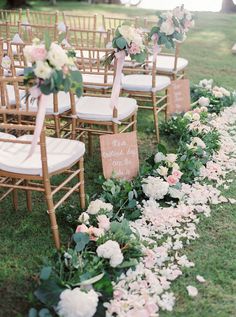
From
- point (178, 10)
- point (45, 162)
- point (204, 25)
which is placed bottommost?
point (204, 25)

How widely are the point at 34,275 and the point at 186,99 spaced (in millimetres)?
2829

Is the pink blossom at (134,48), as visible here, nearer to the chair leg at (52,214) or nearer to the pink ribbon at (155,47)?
the pink ribbon at (155,47)

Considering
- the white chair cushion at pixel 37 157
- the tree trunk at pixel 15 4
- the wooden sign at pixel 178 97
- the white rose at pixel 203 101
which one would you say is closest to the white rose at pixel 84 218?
the white chair cushion at pixel 37 157

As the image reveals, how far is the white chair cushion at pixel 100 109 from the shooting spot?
11.8 ft

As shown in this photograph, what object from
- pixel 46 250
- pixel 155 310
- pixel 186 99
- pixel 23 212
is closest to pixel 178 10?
pixel 186 99

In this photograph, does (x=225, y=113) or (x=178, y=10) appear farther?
(x=225, y=113)

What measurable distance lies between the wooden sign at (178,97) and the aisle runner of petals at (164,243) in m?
0.82

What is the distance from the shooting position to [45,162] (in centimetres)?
261

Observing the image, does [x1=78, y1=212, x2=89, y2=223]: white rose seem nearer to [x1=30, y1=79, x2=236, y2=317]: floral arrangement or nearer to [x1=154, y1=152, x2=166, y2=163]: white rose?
[x1=30, y1=79, x2=236, y2=317]: floral arrangement

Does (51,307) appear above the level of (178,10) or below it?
below

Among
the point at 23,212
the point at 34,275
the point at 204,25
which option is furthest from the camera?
the point at 204,25

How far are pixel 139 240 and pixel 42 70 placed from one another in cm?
108

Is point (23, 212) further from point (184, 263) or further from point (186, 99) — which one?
point (186, 99)

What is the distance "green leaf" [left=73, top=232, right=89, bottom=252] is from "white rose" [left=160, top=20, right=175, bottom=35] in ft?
6.75
